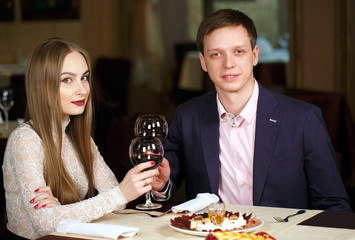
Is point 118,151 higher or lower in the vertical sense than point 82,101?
lower

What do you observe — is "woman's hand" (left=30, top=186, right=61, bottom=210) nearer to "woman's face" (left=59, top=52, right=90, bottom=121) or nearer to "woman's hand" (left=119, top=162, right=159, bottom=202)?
"woman's hand" (left=119, top=162, right=159, bottom=202)

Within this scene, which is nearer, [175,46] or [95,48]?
[175,46]

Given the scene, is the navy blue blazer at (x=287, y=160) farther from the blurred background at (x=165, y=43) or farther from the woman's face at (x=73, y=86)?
the blurred background at (x=165, y=43)

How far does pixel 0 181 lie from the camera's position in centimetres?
311

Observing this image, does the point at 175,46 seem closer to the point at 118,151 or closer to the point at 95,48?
the point at 95,48

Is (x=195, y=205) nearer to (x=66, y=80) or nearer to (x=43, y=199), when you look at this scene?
(x=43, y=199)

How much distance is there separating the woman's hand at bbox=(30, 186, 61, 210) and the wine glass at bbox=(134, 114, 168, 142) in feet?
1.31

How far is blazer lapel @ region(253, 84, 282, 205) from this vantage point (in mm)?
2564

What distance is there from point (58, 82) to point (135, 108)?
7.65 meters

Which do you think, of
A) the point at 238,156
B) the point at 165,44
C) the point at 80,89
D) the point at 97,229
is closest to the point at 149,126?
the point at 80,89

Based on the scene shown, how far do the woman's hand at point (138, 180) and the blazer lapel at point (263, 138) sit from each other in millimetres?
571

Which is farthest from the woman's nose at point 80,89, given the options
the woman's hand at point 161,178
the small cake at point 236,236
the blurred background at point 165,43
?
the blurred background at point 165,43

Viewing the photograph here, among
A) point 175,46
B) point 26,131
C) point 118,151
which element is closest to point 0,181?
point 118,151

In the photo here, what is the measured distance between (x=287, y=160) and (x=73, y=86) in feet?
3.07
